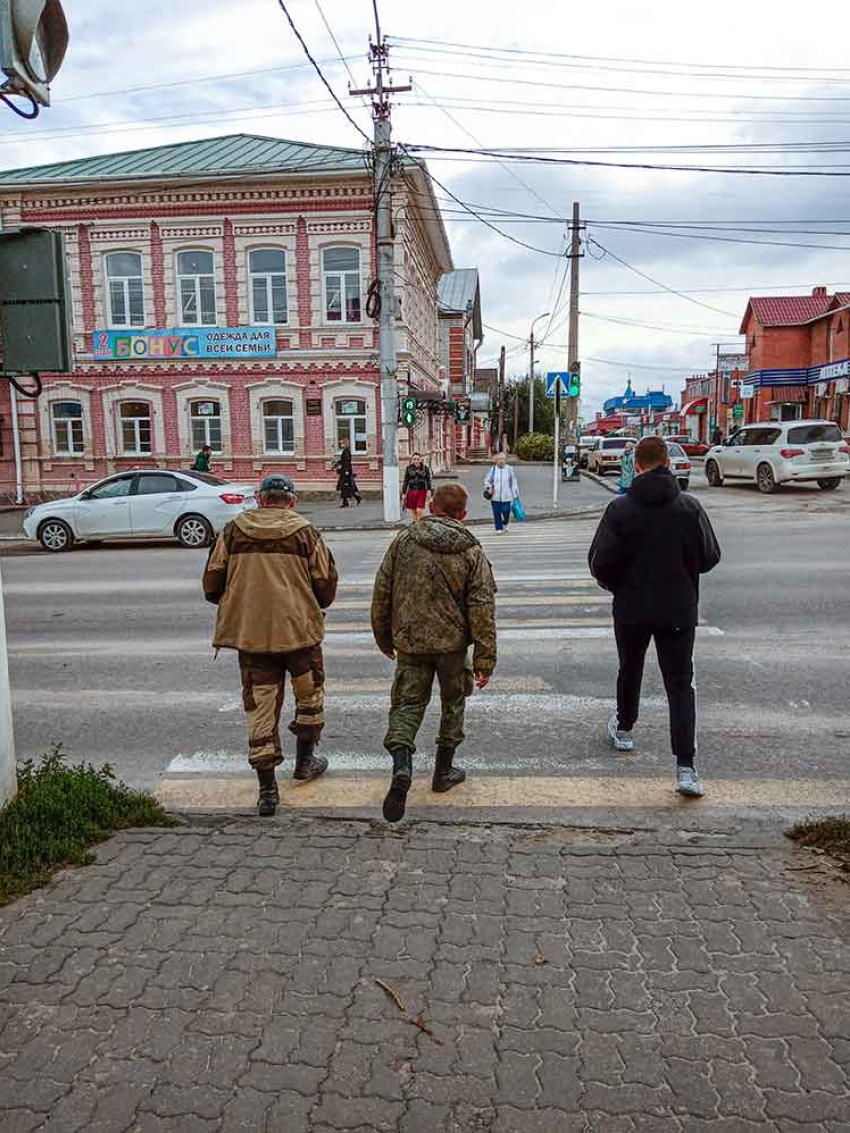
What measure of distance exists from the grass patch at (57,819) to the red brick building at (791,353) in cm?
4717

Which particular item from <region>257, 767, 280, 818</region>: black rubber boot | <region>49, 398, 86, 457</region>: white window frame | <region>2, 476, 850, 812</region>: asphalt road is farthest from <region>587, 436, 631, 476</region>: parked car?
<region>257, 767, 280, 818</region>: black rubber boot

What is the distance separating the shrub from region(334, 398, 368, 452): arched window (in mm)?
30189

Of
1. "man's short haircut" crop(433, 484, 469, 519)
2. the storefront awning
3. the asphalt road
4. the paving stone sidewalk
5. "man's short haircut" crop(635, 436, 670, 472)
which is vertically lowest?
the asphalt road

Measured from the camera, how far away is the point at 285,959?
3.26 metres

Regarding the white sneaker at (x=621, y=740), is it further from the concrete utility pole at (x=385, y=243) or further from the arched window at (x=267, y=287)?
the arched window at (x=267, y=287)

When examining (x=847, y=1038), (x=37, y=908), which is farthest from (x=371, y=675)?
(x=847, y=1038)

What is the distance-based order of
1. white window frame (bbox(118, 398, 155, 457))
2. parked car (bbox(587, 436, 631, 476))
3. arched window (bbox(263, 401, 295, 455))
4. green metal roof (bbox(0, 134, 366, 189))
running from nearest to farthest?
green metal roof (bbox(0, 134, 366, 189)) < arched window (bbox(263, 401, 295, 455)) < white window frame (bbox(118, 398, 155, 457)) < parked car (bbox(587, 436, 631, 476))

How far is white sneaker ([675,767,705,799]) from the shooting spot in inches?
191

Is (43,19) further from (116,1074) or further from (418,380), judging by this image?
(418,380)

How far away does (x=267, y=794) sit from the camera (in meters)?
4.73

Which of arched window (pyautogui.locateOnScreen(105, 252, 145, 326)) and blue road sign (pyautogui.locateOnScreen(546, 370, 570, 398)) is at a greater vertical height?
arched window (pyautogui.locateOnScreen(105, 252, 145, 326))

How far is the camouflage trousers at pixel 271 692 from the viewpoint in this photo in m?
4.76

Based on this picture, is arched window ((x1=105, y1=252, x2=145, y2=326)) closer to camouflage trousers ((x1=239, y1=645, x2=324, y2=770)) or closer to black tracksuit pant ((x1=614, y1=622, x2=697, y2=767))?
camouflage trousers ((x1=239, y1=645, x2=324, y2=770))

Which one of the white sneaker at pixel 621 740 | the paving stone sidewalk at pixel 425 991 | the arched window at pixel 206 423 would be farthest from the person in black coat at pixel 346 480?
the paving stone sidewalk at pixel 425 991
